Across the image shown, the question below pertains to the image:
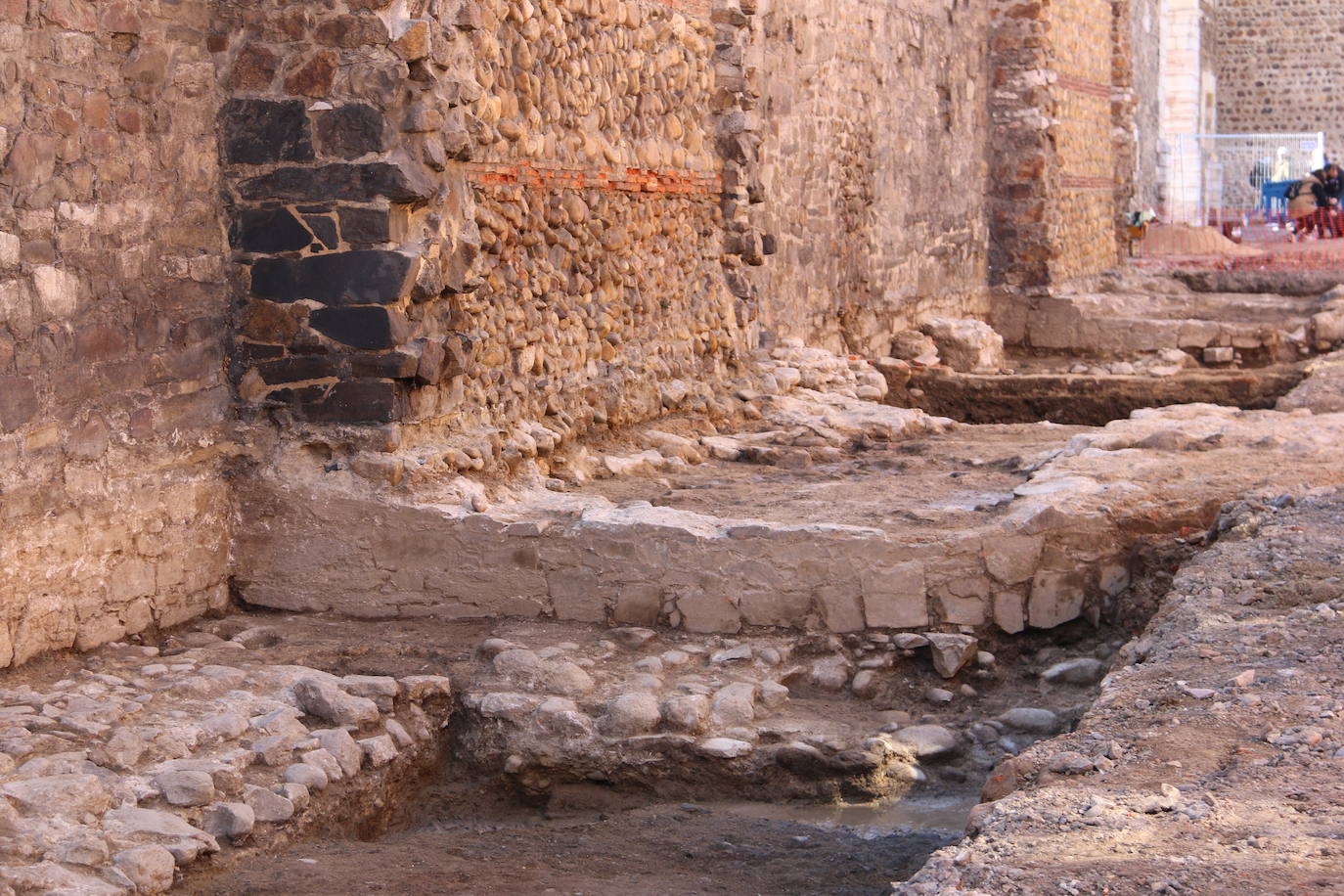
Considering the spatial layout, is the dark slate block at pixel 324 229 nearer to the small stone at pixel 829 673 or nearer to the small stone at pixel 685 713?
the small stone at pixel 685 713

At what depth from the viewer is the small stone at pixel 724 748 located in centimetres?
484

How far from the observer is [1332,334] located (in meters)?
12.8

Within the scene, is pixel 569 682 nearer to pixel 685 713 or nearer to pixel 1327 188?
pixel 685 713

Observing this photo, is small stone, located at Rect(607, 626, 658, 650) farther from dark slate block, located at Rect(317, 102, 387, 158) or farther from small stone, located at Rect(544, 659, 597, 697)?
dark slate block, located at Rect(317, 102, 387, 158)

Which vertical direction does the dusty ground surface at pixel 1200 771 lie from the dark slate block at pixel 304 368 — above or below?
below

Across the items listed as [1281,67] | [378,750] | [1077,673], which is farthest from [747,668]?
[1281,67]

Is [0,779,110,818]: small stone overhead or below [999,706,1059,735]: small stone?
overhead

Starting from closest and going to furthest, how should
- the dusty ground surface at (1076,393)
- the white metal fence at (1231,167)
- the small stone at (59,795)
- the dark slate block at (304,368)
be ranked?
the small stone at (59,795), the dark slate block at (304,368), the dusty ground surface at (1076,393), the white metal fence at (1231,167)

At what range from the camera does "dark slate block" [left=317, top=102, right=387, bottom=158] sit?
5645mm

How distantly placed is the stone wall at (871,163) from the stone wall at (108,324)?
13.6 ft

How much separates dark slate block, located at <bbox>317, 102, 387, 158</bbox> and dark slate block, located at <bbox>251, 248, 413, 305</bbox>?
374 millimetres

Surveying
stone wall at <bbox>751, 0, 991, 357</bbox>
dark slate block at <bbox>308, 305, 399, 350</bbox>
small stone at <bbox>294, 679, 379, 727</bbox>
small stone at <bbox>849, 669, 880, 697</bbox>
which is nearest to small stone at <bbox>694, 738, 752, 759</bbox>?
small stone at <bbox>849, 669, 880, 697</bbox>

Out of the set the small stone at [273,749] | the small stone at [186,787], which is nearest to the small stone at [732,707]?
the small stone at [273,749]

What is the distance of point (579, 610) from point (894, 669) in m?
1.19
